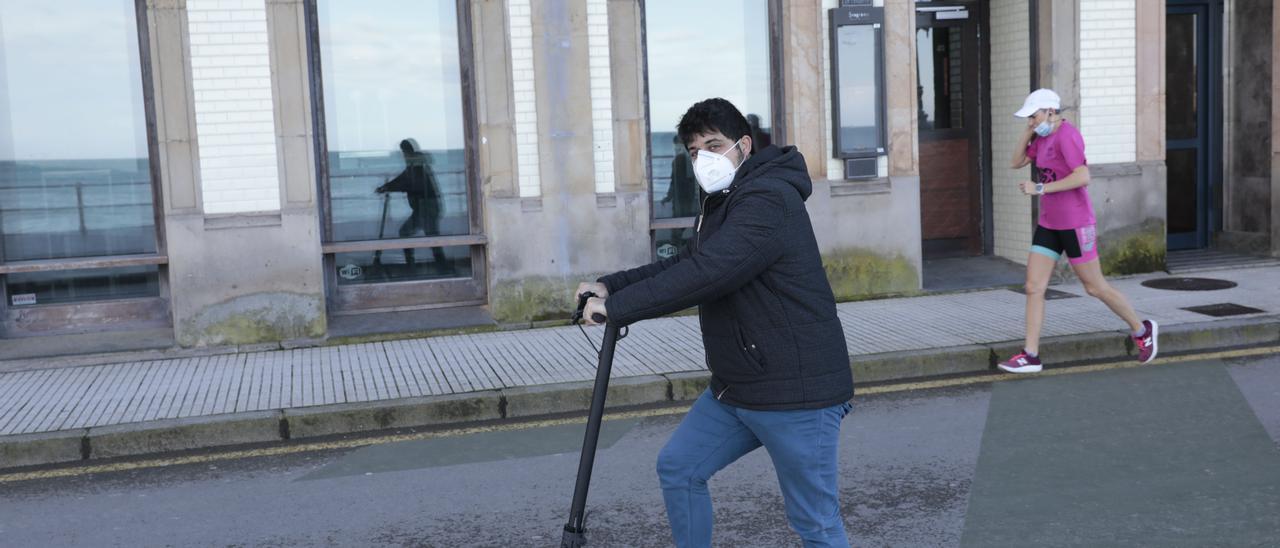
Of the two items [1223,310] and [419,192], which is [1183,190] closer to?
[1223,310]

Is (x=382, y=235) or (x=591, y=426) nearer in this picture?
(x=591, y=426)

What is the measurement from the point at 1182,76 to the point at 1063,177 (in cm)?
634

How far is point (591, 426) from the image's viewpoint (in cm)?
429

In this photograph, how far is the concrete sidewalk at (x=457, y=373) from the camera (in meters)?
7.73

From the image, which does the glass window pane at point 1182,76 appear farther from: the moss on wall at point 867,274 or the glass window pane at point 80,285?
the glass window pane at point 80,285

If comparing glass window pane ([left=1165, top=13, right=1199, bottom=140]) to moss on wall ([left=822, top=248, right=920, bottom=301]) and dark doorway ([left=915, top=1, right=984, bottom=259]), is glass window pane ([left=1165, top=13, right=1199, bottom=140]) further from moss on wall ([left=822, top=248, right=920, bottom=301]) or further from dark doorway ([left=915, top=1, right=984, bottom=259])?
moss on wall ([left=822, top=248, right=920, bottom=301])

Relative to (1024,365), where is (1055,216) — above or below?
above

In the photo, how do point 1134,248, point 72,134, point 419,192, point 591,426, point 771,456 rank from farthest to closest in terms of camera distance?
point 1134,248 < point 419,192 < point 72,134 < point 591,426 < point 771,456

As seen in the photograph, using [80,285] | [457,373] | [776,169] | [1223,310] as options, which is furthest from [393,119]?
[776,169]

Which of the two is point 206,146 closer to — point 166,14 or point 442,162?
point 166,14

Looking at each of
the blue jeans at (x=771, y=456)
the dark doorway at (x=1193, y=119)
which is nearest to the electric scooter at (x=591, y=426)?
the blue jeans at (x=771, y=456)

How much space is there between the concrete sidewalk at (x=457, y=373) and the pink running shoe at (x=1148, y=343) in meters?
0.38

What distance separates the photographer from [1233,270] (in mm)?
12812

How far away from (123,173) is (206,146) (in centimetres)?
89
